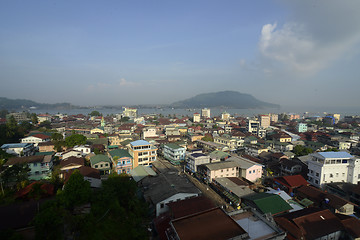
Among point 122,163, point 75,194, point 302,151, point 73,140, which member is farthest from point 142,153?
point 302,151

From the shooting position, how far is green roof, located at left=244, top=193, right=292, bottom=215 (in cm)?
1094

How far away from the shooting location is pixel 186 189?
497 inches

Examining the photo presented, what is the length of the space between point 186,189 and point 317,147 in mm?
26098

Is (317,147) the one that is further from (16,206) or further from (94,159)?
(16,206)

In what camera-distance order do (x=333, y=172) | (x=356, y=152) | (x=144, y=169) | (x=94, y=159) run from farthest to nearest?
(x=356, y=152)
(x=94, y=159)
(x=144, y=169)
(x=333, y=172)

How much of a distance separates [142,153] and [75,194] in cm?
1030

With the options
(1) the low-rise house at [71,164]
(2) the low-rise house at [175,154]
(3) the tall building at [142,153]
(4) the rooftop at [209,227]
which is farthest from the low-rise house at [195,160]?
(1) the low-rise house at [71,164]

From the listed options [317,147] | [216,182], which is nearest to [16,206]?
[216,182]

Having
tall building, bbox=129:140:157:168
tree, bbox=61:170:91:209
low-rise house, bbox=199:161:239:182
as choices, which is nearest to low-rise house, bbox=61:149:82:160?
tall building, bbox=129:140:157:168

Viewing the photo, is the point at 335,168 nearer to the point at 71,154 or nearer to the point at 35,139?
the point at 71,154

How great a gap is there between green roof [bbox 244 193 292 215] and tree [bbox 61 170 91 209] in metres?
9.78

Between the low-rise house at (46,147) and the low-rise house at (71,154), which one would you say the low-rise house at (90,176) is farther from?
the low-rise house at (46,147)

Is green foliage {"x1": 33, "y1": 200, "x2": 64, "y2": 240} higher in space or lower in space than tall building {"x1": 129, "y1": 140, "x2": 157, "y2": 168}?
higher

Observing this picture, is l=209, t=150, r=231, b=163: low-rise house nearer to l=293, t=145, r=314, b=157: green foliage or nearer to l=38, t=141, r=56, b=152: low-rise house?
l=293, t=145, r=314, b=157: green foliage
